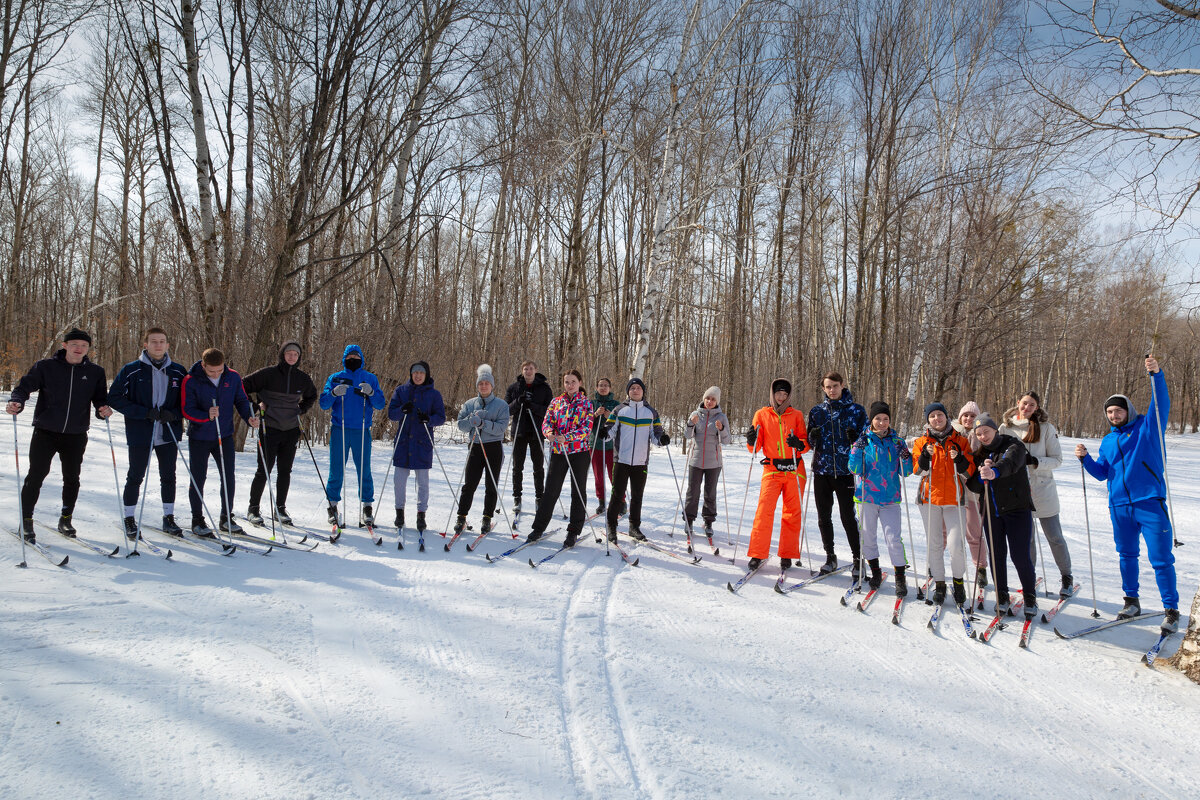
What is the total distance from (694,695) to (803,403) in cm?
1714

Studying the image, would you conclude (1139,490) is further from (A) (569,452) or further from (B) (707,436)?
(A) (569,452)

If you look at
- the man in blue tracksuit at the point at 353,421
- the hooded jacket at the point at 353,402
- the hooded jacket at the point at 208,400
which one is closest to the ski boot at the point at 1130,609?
the man in blue tracksuit at the point at 353,421

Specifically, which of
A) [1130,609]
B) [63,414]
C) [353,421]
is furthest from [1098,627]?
[63,414]

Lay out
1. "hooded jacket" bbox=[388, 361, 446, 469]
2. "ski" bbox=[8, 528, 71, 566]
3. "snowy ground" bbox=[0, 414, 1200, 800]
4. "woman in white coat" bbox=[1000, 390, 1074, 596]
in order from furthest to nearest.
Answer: "hooded jacket" bbox=[388, 361, 446, 469] → "woman in white coat" bbox=[1000, 390, 1074, 596] → "ski" bbox=[8, 528, 71, 566] → "snowy ground" bbox=[0, 414, 1200, 800]

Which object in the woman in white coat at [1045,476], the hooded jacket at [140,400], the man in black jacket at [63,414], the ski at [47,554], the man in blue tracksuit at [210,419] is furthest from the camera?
the man in blue tracksuit at [210,419]

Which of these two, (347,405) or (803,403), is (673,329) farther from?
(347,405)

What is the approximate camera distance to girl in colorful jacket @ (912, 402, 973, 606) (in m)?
5.01

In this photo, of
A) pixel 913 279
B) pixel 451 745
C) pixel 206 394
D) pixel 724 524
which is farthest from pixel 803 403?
pixel 451 745

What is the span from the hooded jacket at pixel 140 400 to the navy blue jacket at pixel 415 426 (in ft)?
6.29

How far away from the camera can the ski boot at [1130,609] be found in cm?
473

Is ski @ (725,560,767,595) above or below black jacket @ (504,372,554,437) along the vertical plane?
below

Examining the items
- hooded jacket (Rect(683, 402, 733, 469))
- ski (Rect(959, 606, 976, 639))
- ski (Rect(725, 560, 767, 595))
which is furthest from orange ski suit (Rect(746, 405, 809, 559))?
ski (Rect(959, 606, 976, 639))

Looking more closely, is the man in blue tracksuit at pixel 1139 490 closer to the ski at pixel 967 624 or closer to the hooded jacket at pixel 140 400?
the ski at pixel 967 624

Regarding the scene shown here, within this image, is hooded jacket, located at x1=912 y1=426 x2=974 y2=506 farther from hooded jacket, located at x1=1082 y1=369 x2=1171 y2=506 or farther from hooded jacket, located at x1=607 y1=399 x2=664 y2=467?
hooded jacket, located at x1=607 y1=399 x2=664 y2=467
